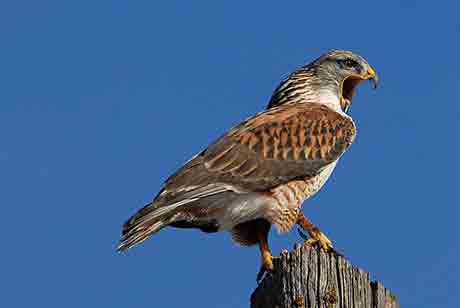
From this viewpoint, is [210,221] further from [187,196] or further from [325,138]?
[325,138]

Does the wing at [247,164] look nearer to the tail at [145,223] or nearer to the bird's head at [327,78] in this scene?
the tail at [145,223]

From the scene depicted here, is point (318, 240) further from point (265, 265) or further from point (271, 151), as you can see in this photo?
point (271, 151)

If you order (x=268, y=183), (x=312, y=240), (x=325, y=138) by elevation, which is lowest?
(x=312, y=240)

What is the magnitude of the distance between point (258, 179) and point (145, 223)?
1.27 meters

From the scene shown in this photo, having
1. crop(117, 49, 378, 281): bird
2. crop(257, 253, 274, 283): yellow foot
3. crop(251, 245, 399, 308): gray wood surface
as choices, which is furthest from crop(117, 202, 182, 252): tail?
crop(251, 245, 399, 308): gray wood surface

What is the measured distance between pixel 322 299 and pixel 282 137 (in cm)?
347

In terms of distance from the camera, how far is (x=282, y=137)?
28.7 feet

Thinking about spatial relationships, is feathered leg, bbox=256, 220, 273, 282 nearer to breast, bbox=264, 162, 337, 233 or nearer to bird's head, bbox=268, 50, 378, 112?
breast, bbox=264, 162, 337, 233

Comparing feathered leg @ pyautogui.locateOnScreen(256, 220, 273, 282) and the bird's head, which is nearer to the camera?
feathered leg @ pyautogui.locateOnScreen(256, 220, 273, 282)

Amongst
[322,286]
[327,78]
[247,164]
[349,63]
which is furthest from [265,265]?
[349,63]

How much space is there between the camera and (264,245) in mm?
8250

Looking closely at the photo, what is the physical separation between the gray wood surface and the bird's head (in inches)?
166

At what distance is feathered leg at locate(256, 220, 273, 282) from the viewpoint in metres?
7.75

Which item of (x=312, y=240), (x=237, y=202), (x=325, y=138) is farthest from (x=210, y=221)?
(x=325, y=138)
